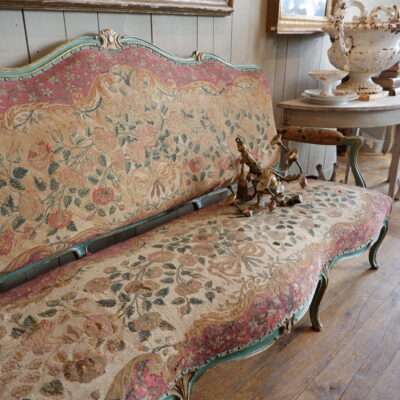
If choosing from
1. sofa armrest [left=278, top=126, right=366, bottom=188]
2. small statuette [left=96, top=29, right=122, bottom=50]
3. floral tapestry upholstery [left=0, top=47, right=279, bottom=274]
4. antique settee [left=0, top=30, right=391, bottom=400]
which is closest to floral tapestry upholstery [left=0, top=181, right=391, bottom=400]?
antique settee [left=0, top=30, right=391, bottom=400]

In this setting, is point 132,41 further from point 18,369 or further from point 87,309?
point 18,369

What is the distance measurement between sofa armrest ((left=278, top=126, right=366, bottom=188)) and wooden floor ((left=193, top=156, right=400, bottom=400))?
516 millimetres

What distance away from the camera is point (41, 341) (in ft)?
2.68

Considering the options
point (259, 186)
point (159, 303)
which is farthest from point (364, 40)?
point (159, 303)

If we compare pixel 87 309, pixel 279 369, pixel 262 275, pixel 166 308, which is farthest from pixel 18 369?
pixel 279 369

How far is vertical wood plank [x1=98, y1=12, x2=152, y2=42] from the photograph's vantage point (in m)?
1.37

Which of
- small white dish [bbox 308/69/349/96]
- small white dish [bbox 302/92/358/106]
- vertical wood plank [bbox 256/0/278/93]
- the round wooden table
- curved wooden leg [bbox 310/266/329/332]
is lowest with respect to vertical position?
curved wooden leg [bbox 310/266/329/332]

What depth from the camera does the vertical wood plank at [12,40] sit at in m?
1.14

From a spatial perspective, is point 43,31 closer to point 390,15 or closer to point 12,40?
point 12,40

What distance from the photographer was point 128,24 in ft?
4.72

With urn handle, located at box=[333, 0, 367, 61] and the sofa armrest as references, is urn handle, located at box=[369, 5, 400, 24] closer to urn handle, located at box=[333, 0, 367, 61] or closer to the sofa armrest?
urn handle, located at box=[333, 0, 367, 61]

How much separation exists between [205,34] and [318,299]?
1187 mm

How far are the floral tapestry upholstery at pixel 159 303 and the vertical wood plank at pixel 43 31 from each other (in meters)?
0.66

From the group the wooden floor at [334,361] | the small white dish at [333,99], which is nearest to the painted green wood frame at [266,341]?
the wooden floor at [334,361]
